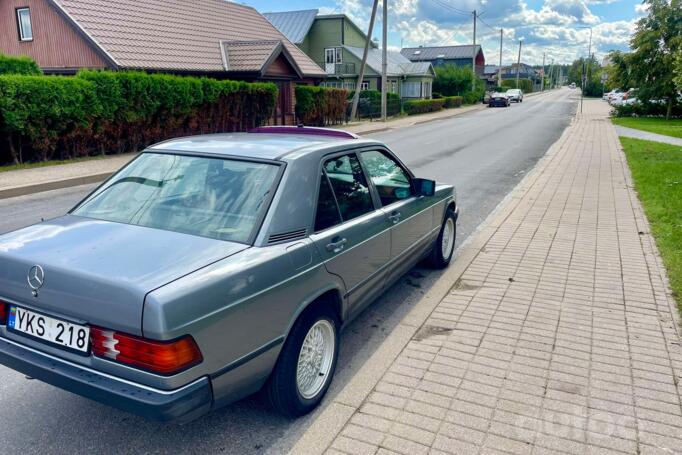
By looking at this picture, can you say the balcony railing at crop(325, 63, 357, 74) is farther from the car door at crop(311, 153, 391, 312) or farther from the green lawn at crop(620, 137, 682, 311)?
the car door at crop(311, 153, 391, 312)

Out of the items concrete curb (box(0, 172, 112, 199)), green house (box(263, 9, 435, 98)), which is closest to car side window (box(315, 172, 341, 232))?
concrete curb (box(0, 172, 112, 199))

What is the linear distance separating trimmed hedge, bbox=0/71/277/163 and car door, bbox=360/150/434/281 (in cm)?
1151

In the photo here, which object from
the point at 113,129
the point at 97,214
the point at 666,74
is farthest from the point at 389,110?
the point at 97,214

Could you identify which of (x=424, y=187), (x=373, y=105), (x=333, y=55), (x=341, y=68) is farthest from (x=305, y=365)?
(x=333, y=55)

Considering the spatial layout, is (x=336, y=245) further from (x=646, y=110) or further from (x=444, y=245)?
(x=646, y=110)

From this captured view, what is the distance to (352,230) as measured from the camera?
11.9 feet

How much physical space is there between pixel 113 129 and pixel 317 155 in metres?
14.0

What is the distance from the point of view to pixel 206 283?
2.46m

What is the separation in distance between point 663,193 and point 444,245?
563 cm

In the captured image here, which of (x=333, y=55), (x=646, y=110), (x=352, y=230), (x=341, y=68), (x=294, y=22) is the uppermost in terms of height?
(x=294, y=22)

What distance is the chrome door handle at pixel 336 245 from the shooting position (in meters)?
3.31

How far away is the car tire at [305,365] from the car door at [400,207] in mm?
1136

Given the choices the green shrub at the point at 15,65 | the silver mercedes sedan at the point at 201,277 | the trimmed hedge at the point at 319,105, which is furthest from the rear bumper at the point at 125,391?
the trimmed hedge at the point at 319,105

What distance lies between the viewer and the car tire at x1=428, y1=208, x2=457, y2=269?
18.8 ft
